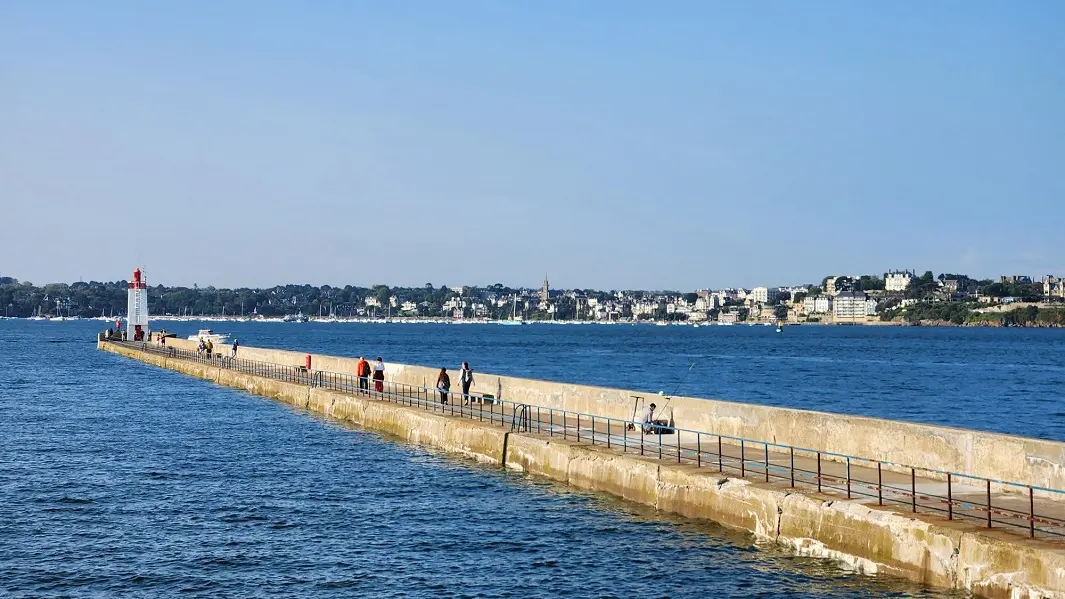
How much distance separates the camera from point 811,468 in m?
22.2

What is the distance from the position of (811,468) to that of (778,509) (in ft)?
10.5

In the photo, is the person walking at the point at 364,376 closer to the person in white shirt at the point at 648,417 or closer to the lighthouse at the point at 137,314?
the person in white shirt at the point at 648,417

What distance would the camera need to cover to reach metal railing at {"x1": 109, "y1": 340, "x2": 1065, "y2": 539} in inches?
659

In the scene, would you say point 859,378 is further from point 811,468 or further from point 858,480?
point 858,480

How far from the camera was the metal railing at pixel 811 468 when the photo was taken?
1675cm

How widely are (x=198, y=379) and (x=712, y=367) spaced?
52280 millimetres

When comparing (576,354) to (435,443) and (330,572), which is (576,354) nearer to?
(435,443)

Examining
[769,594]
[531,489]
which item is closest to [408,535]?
[531,489]

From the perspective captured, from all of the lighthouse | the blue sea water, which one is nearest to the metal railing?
the blue sea water

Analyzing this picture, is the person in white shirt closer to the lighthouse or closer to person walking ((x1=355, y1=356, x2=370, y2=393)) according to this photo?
person walking ((x1=355, y1=356, x2=370, y2=393))

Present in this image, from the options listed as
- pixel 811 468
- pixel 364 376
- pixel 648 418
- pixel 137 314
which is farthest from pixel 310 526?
pixel 137 314

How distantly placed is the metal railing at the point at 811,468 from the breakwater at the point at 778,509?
10.8 inches

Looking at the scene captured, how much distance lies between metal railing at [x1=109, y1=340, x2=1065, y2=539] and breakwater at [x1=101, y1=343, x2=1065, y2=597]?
274mm

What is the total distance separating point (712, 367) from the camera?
106 meters
